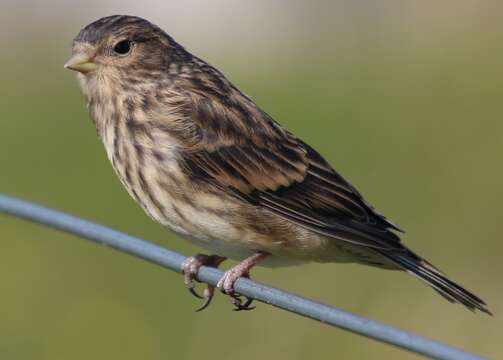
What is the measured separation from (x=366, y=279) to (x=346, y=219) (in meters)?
2.98

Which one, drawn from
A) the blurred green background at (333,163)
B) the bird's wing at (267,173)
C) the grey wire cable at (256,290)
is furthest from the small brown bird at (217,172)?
the blurred green background at (333,163)

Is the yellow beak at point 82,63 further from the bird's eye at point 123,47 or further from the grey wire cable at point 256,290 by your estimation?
the grey wire cable at point 256,290

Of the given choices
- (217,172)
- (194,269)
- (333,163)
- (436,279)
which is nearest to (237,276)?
(194,269)

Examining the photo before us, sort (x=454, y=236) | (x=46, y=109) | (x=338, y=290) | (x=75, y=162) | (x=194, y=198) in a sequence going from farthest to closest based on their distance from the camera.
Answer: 1. (x=46, y=109)
2. (x=75, y=162)
3. (x=454, y=236)
4. (x=338, y=290)
5. (x=194, y=198)

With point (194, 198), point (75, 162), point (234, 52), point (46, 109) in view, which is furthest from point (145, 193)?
point (234, 52)

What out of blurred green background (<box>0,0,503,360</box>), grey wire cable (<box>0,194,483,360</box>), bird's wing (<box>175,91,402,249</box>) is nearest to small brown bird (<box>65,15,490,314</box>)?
bird's wing (<box>175,91,402,249</box>)

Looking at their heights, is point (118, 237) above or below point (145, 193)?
below

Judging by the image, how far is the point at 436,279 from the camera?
18.4ft

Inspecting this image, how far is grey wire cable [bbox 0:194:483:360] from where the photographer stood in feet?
12.0

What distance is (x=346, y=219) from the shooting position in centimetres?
589

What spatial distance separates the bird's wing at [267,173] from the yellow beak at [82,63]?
527mm

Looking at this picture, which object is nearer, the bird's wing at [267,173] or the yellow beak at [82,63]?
the bird's wing at [267,173]

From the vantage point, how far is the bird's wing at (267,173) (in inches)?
230

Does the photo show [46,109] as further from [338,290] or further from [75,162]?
[338,290]
